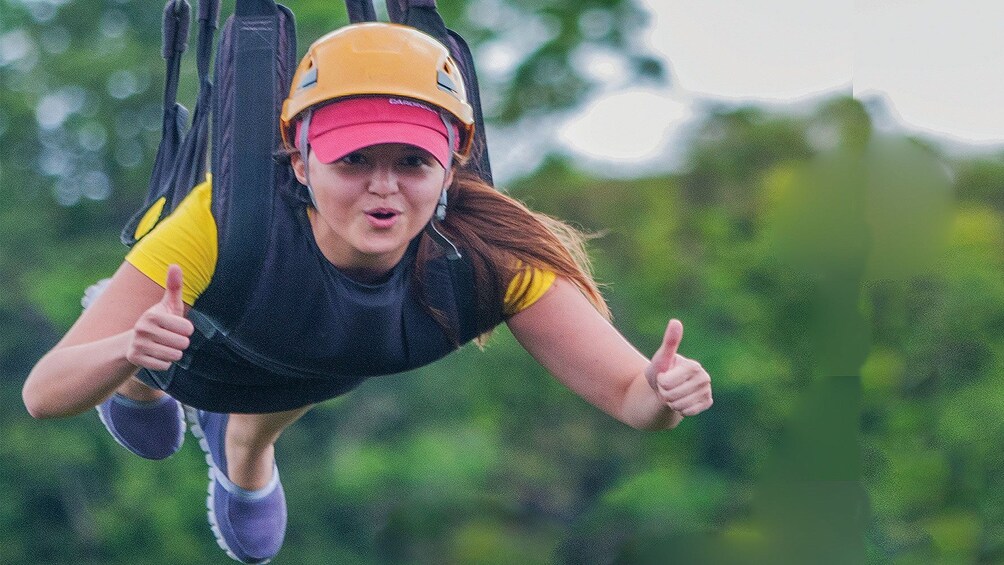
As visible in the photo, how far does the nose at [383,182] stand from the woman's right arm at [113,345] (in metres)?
0.36

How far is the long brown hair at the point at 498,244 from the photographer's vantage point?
289 cm

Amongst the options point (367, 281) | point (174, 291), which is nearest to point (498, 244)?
point (367, 281)

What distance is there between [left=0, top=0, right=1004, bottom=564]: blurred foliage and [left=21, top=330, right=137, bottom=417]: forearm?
7875 millimetres

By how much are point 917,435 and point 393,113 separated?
8463mm

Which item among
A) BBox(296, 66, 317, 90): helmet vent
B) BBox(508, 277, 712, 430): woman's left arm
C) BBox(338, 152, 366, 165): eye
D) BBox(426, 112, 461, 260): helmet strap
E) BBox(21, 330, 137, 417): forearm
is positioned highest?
BBox(508, 277, 712, 430): woman's left arm

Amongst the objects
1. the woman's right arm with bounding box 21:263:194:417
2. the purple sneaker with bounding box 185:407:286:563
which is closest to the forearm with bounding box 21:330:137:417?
the woman's right arm with bounding box 21:263:194:417

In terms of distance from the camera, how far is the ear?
2.77 m

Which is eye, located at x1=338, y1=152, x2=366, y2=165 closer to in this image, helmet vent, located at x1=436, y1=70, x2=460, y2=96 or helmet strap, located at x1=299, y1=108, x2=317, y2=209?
helmet strap, located at x1=299, y1=108, x2=317, y2=209

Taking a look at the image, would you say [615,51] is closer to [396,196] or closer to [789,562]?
[789,562]

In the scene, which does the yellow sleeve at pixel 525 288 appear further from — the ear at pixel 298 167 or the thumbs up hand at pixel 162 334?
the thumbs up hand at pixel 162 334

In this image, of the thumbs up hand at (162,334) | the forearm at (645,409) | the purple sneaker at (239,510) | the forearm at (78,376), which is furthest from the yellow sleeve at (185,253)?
the purple sneaker at (239,510)

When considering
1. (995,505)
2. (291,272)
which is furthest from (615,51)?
(291,272)

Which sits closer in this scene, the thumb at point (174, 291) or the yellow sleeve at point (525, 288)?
the thumb at point (174, 291)

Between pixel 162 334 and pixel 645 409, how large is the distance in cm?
84
